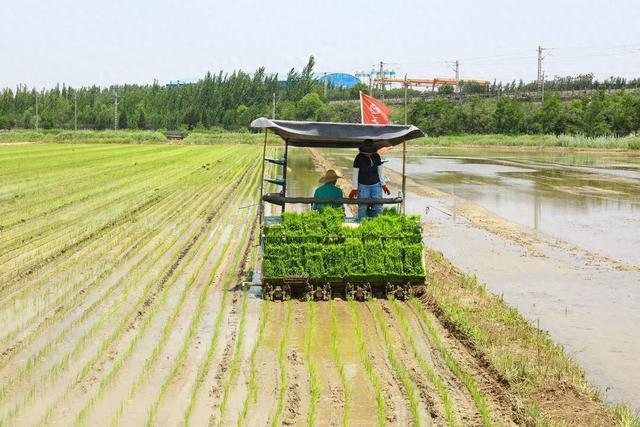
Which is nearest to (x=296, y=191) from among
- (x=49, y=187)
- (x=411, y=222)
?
(x=49, y=187)

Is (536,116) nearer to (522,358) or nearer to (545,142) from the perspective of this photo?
(545,142)

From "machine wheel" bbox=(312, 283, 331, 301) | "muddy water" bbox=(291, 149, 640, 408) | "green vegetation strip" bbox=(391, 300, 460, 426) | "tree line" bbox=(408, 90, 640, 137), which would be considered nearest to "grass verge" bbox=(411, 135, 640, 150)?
"tree line" bbox=(408, 90, 640, 137)

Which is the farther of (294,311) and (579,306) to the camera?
(579,306)

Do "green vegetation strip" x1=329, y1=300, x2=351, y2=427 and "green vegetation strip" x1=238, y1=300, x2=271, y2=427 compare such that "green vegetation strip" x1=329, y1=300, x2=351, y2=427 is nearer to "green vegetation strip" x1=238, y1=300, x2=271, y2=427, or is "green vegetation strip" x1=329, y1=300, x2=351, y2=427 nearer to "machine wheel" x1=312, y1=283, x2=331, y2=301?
"machine wheel" x1=312, y1=283, x2=331, y2=301

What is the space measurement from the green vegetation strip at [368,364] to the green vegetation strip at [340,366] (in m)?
0.19

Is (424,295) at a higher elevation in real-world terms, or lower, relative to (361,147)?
lower

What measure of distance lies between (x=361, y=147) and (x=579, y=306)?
3.47 metres

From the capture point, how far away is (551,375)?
240 inches

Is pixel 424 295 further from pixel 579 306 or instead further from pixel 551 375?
pixel 551 375

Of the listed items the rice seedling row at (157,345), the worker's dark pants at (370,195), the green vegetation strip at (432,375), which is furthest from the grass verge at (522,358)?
the rice seedling row at (157,345)

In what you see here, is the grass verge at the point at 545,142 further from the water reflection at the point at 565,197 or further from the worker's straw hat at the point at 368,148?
the worker's straw hat at the point at 368,148

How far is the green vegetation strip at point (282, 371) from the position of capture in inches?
204

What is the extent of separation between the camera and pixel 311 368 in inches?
246

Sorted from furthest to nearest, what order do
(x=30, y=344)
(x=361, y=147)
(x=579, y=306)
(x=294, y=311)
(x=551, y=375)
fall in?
1. (x=361, y=147)
2. (x=579, y=306)
3. (x=294, y=311)
4. (x=30, y=344)
5. (x=551, y=375)
